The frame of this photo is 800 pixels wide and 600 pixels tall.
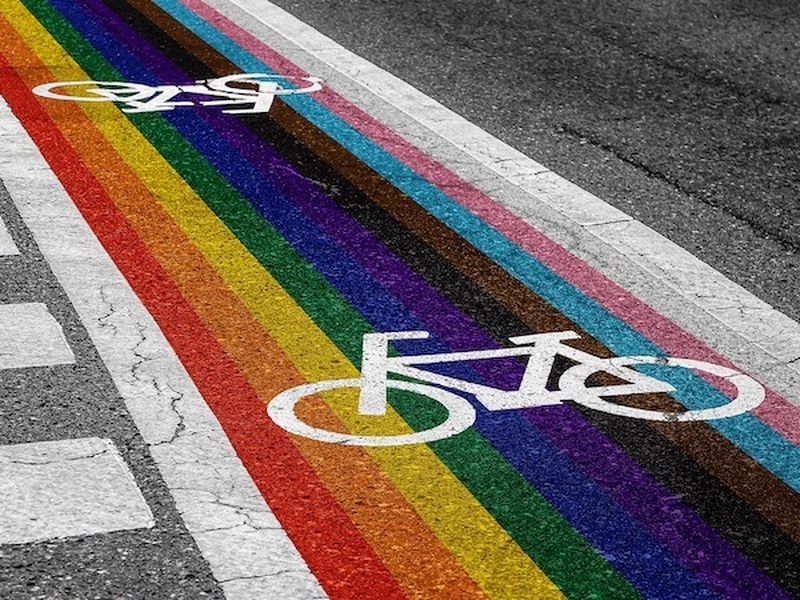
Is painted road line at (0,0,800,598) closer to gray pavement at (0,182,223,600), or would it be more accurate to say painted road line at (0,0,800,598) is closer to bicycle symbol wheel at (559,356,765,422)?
bicycle symbol wheel at (559,356,765,422)

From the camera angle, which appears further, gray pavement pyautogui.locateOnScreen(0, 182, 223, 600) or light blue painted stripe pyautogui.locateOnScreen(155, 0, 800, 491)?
light blue painted stripe pyautogui.locateOnScreen(155, 0, 800, 491)

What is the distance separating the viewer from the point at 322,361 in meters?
5.48

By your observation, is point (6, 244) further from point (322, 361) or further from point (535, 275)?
point (535, 275)

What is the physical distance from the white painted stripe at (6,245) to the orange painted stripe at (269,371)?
521mm

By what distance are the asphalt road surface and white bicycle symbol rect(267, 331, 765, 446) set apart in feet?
3.32

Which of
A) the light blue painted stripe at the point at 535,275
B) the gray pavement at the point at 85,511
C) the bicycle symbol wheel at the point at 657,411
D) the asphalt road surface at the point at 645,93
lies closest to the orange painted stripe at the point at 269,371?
the gray pavement at the point at 85,511

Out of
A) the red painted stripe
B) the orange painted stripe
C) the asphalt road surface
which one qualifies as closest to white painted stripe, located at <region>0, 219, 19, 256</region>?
the red painted stripe

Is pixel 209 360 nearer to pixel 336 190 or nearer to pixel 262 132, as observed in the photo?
pixel 336 190

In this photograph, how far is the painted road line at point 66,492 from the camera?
4.27 meters

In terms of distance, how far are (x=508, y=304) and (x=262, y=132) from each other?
8.95 feet

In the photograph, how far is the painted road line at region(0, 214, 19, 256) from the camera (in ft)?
21.0

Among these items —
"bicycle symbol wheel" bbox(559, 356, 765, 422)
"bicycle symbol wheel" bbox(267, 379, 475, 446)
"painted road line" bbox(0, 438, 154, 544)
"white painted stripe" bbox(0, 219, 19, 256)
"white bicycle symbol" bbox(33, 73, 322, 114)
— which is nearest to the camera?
"painted road line" bbox(0, 438, 154, 544)

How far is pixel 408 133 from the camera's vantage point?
8.67 m

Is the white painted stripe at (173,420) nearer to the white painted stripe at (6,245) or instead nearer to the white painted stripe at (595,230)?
the white painted stripe at (6,245)
